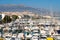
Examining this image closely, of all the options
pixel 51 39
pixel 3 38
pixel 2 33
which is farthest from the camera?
pixel 2 33

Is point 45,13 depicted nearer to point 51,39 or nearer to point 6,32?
point 6,32

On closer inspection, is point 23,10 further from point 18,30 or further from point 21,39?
point 21,39

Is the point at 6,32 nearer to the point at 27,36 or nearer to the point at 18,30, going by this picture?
the point at 18,30

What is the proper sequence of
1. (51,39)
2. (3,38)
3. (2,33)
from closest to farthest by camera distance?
1. (51,39)
2. (3,38)
3. (2,33)

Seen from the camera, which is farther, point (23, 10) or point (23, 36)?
point (23, 10)

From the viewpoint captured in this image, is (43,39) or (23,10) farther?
(23,10)

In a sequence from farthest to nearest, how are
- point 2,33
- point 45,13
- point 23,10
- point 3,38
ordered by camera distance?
point 23,10 < point 45,13 < point 2,33 < point 3,38

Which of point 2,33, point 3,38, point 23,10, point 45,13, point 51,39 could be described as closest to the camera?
point 51,39

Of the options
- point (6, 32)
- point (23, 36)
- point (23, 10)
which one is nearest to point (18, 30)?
point (6, 32)

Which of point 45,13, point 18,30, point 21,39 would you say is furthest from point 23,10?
point 21,39
